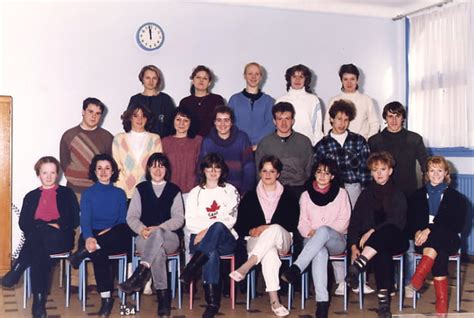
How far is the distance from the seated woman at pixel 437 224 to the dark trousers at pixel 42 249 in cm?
240

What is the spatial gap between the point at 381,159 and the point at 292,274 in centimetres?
106

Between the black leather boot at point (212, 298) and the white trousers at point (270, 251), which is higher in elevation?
the white trousers at point (270, 251)

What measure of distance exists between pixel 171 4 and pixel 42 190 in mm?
2548

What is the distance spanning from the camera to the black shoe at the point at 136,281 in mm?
4801

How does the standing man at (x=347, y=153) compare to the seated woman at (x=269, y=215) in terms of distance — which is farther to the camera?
the standing man at (x=347, y=153)

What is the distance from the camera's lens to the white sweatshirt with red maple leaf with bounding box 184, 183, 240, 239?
16.8ft

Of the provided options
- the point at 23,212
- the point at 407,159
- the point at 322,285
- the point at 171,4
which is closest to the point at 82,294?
the point at 23,212

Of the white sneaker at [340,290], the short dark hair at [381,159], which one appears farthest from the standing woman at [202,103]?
the white sneaker at [340,290]

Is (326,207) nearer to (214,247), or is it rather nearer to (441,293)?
(214,247)

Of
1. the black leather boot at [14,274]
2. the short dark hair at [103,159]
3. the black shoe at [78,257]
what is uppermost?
the short dark hair at [103,159]

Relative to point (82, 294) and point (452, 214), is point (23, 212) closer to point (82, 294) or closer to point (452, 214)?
point (82, 294)

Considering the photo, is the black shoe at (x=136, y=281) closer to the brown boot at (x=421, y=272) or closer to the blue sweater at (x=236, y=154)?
the blue sweater at (x=236, y=154)

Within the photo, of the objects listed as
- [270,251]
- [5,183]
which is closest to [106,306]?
[270,251]

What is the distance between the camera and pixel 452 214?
493 cm
